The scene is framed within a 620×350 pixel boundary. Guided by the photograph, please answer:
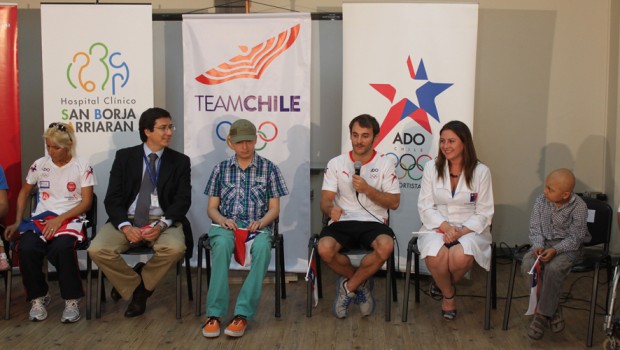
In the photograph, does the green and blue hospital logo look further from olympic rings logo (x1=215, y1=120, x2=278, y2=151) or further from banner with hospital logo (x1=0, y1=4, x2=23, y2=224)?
olympic rings logo (x1=215, y1=120, x2=278, y2=151)

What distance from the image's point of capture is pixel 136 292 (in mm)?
4496

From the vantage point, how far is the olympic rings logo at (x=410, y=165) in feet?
17.1

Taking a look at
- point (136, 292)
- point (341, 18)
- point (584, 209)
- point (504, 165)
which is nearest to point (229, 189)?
point (136, 292)

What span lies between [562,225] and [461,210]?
60 centimetres

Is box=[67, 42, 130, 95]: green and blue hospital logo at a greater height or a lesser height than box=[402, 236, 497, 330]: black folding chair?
greater

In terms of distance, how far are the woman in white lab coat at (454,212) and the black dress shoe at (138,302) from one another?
69.3 inches

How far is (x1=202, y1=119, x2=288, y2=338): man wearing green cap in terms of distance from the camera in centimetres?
416

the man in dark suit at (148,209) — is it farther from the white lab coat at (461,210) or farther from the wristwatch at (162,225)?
the white lab coat at (461,210)

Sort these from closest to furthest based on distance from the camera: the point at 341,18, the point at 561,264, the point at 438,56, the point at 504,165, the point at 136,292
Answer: the point at 561,264, the point at 136,292, the point at 438,56, the point at 341,18, the point at 504,165

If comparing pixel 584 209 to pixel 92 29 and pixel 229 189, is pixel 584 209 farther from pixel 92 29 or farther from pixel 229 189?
pixel 92 29

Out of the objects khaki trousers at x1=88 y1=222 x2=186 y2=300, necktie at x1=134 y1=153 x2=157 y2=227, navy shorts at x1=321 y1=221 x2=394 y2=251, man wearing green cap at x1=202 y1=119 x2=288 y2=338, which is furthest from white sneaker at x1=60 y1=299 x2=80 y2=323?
navy shorts at x1=321 y1=221 x2=394 y2=251

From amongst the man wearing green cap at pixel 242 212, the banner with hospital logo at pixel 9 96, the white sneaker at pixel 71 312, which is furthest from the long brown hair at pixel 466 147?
the banner with hospital logo at pixel 9 96

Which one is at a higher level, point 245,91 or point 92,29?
point 92,29

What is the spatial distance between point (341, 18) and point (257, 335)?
2591 millimetres
